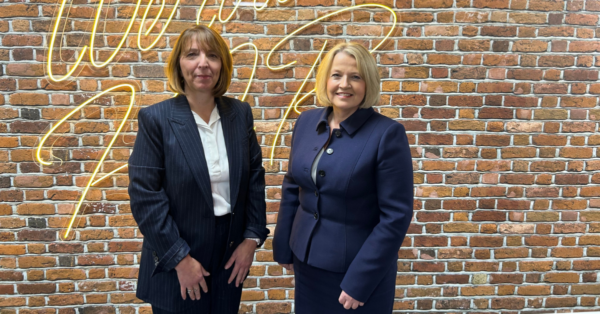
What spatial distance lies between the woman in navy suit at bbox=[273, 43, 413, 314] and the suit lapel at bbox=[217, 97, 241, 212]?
0.76ft

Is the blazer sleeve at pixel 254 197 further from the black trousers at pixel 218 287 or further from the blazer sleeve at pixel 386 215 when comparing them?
the blazer sleeve at pixel 386 215

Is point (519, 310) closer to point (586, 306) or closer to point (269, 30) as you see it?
point (586, 306)

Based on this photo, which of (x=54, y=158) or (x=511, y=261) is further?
(x=511, y=261)

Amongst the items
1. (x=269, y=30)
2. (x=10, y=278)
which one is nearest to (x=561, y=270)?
(x=269, y=30)

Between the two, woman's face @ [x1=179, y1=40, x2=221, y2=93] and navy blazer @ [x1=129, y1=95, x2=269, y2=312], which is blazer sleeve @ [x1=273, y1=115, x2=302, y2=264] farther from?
woman's face @ [x1=179, y1=40, x2=221, y2=93]

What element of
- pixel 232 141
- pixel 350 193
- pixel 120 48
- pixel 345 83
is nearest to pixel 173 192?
pixel 232 141

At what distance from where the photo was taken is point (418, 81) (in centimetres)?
238

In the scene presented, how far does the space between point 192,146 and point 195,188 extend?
160 mm

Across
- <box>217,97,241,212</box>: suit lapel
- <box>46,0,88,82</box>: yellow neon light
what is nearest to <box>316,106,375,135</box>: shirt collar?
<box>217,97,241,212</box>: suit lapel

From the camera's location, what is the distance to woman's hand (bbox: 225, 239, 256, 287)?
5.11 ft

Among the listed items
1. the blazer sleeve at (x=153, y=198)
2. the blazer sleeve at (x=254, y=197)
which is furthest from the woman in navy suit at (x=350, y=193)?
the blazer sleeve at (x=153, y=198)

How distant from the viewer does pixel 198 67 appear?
4.57 ft

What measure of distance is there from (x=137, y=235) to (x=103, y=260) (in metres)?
0.29

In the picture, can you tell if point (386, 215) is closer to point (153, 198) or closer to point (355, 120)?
point (355, 120)
